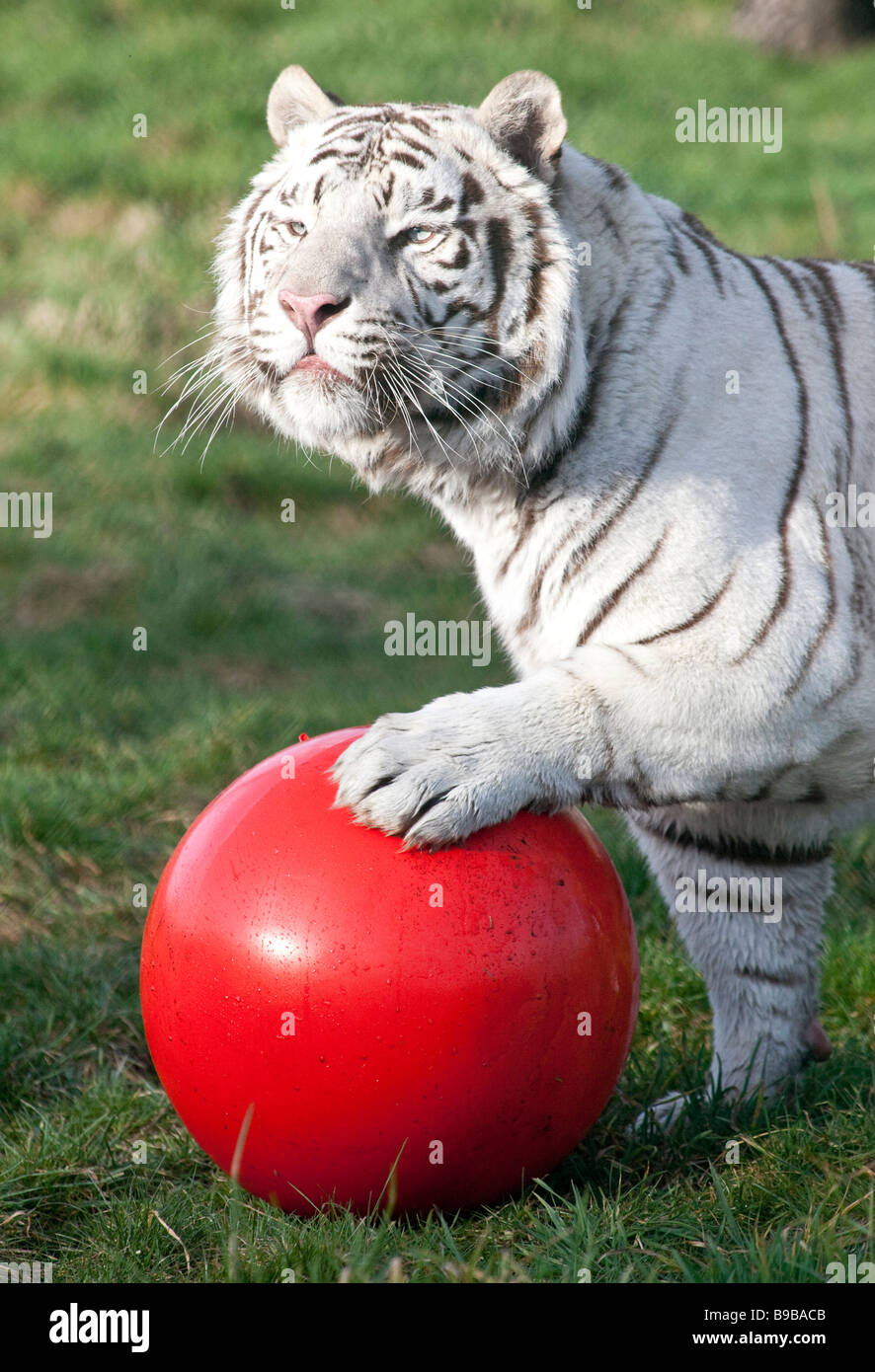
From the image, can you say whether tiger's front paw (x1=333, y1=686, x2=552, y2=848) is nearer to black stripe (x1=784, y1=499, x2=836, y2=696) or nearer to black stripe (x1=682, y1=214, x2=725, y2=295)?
black stripe (x1=784, y1=499, x2=836, y2=696)

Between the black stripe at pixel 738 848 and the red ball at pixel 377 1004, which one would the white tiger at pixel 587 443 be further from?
the red ball at pixel 377 1004

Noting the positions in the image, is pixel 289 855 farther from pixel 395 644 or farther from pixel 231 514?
pixel 231 514

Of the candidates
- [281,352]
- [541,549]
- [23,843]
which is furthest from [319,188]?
[23,843]

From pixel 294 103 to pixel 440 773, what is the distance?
5.03 feet

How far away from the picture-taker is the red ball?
2.22 m

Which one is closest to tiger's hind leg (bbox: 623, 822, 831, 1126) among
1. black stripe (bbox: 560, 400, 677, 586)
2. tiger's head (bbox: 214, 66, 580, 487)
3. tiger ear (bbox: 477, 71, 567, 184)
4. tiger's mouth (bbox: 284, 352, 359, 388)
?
black stripe (bbox: 560, 400, 677, 586)

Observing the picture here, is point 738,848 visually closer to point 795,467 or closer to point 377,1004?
point 795,467

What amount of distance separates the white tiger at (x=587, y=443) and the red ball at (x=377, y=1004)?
0.13 metres

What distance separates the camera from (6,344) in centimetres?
795

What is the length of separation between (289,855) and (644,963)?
136 centimetres

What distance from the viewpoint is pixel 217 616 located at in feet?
20.6

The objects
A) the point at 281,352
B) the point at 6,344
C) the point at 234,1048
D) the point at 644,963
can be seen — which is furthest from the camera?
the point at 6,344

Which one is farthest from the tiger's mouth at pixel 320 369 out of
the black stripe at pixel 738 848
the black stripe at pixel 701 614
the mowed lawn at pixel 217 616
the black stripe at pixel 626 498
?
the mowed lawn at pixel 217 616

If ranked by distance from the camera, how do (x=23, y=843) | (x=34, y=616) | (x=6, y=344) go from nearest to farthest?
(x=23, y=843) → (x=34, y=616) → (x=6, y=344)
